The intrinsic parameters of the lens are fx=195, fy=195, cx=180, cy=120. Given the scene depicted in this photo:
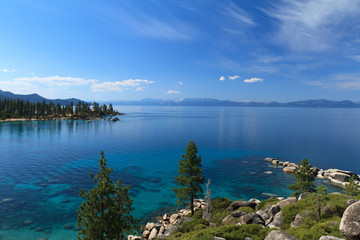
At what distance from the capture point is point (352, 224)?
13.3 m

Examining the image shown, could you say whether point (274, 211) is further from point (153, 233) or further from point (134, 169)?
point (134, 169)

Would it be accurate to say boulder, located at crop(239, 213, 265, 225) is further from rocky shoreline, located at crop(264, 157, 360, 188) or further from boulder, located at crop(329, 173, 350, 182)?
boulder, located at crop(329, 173, 350, 182)

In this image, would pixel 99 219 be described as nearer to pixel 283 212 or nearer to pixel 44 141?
pixel 283 212

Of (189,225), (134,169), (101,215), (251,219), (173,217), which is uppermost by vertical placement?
(101,215)

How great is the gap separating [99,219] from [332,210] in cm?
3230

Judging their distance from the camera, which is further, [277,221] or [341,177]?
[341,177]

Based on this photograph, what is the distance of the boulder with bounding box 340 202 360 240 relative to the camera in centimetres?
1302

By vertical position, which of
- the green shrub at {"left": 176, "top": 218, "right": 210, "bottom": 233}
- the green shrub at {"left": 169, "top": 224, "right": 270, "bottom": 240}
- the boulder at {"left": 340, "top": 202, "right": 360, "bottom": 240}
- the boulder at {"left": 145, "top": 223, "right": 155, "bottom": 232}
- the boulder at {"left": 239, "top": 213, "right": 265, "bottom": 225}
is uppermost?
the boulder at {"left": 340, "top": 202, "right": 360, "bottom": 240}

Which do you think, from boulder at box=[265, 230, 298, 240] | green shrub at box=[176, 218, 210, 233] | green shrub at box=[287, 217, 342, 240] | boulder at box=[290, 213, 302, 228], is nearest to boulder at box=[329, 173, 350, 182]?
boulder at box=[290, 213, 302, 228]

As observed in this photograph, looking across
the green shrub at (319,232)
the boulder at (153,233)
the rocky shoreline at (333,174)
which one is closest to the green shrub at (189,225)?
the boulder at (153,233)

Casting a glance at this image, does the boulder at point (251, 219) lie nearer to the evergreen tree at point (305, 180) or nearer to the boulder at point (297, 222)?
the boulder at point (297, 222)

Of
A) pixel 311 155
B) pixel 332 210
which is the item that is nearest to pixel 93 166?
pixel 332 210

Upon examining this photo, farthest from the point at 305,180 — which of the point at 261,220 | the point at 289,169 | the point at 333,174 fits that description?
the point at 333,174

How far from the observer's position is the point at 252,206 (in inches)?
1617
